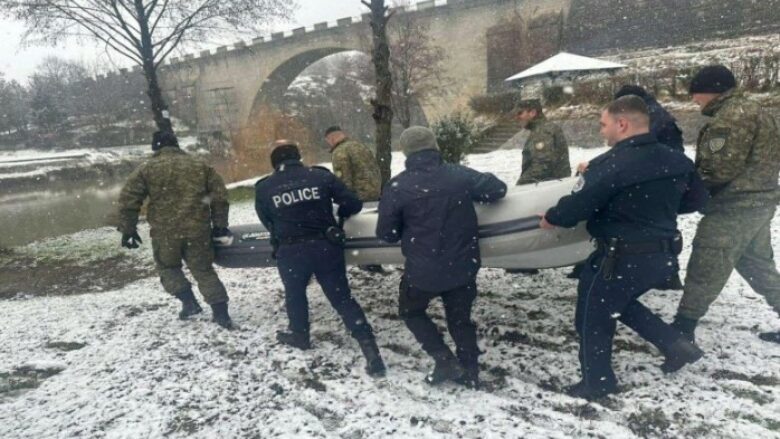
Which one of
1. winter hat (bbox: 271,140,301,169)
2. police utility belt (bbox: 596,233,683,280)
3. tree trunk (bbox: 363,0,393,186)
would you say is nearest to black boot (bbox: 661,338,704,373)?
police utility belt (bbox: 596,233,683,280)

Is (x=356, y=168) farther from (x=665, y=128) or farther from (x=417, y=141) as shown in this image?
(x=665, y=128)

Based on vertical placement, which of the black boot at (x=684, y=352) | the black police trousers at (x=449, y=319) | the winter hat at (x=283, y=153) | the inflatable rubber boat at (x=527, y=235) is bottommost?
the black boot at (x=684, y=352)

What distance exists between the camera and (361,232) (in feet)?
11.5

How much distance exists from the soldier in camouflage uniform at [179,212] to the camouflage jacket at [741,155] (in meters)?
3.60

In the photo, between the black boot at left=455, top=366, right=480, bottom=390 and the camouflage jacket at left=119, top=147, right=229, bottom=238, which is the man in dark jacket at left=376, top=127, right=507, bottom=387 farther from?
the camouflage jacket at left=119, top=147, right=229, bottom=238

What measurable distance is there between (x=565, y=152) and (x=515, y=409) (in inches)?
107

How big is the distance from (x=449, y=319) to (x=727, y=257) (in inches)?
66.4

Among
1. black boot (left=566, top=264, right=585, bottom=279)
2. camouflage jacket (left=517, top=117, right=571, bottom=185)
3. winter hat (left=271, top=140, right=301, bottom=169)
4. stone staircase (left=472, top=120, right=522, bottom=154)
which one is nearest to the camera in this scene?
winter hat (left=271, top=140, right=301, bottom=169)

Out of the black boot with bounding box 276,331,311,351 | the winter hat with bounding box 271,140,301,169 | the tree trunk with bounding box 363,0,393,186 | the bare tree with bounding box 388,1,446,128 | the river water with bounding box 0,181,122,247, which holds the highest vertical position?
the bare tree with bounding box 388,1,446,128

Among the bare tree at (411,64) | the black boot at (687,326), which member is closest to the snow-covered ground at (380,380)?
the black boot at (687,326)

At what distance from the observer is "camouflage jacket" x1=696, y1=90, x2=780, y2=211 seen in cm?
269

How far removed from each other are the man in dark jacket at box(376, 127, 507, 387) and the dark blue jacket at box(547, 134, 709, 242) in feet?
1.84

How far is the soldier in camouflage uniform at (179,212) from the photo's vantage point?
3844 millimetres

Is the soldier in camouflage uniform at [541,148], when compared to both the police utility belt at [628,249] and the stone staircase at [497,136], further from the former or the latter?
the stone staircase at [497,136]
